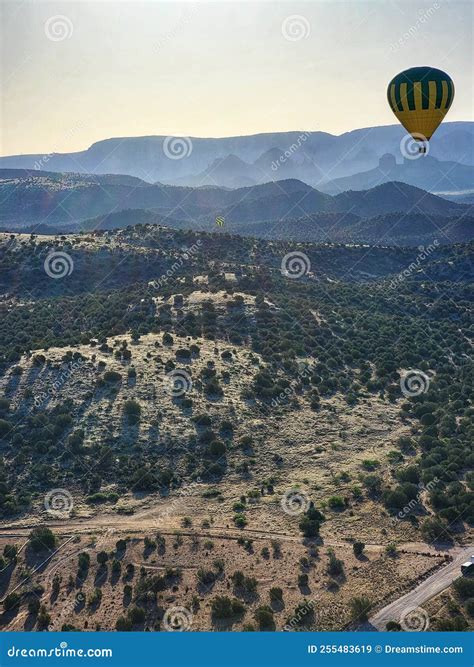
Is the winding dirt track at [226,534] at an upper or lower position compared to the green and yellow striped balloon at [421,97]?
lower

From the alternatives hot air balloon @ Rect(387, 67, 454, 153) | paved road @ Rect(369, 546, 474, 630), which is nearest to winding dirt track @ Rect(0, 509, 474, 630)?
paved road @ Rect(369, 546, 474, 630)

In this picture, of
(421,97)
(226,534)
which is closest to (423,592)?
(226,534)

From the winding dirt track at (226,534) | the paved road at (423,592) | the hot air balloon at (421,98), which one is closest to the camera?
the paved road at (423,592)

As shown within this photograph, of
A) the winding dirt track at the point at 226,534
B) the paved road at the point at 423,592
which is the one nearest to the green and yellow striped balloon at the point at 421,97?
the winding dirt track at the point at 226,534

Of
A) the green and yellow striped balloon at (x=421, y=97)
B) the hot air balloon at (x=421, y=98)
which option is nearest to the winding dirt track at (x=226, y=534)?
the hot air balloon at (x=421, y=98)

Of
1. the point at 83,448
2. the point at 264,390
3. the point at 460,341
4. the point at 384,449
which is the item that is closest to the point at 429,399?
the point at 384,449

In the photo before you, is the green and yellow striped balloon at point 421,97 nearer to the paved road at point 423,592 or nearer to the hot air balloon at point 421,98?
the hot air balloon at point 421,98

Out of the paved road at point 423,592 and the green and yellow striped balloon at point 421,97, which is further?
the green and yellow striped balloon at point 421,97

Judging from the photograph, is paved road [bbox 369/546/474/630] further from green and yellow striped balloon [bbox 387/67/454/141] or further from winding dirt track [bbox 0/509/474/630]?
green and yellow striped balloon [bbox 387/67/454/141]

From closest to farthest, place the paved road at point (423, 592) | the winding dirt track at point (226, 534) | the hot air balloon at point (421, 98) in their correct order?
the paved road at point (423, 592) < the winding dirt track at point (226, 534) < the hot air balloon at point (421, 98)
